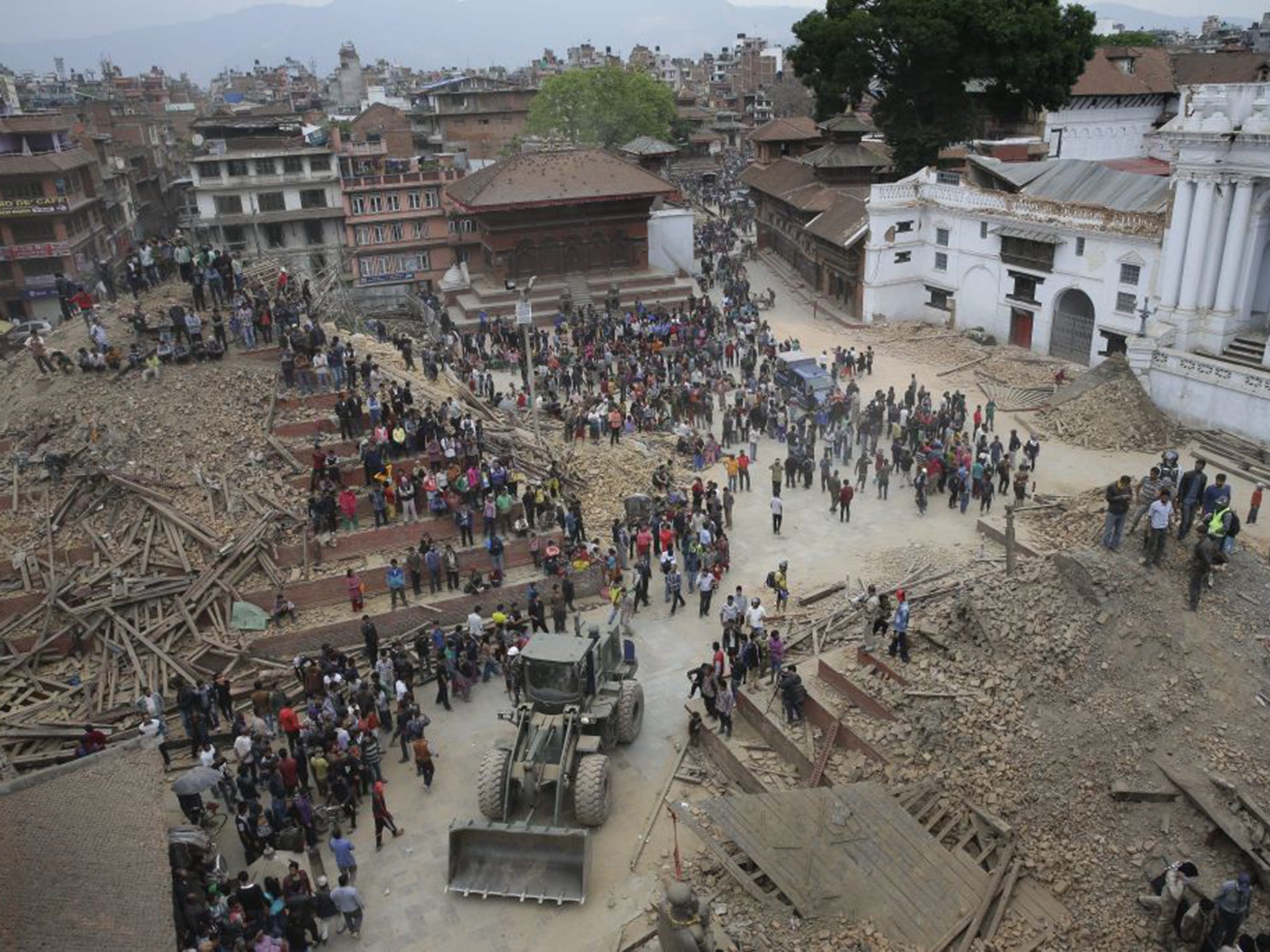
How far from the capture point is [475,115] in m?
77.2

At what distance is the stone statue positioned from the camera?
1090 cm

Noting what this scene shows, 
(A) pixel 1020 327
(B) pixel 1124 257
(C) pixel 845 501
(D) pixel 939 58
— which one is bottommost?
(C) pixel 845 501

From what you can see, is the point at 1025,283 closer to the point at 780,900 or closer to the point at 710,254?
the point at 710,254

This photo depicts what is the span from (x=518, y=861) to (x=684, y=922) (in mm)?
3691

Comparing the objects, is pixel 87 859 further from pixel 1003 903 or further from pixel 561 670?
pixel 1003 903

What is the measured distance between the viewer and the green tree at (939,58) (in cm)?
4422

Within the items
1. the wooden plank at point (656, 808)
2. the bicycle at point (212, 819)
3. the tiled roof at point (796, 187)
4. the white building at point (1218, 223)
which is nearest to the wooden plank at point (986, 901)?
the wooden plank at point (656, 808)

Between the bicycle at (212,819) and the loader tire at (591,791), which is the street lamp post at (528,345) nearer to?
the loader tire at (591,791)

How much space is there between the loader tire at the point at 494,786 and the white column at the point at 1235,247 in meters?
27.5

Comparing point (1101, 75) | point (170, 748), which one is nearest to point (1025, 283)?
point (1101, 75)

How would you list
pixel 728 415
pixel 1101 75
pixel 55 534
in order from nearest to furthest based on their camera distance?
1. pixel 55 534
2. pixel 728 415
3. pixel 1101 75

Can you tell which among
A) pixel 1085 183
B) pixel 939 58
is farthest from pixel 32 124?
pixel 1085 183

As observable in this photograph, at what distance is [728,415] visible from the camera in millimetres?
29531

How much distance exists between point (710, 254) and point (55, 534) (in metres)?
38.3
